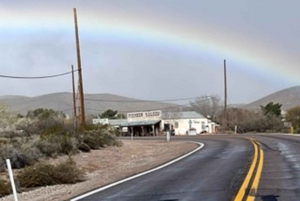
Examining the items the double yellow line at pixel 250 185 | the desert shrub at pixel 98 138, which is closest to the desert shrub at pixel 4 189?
the double yellow line at pixel 250 185

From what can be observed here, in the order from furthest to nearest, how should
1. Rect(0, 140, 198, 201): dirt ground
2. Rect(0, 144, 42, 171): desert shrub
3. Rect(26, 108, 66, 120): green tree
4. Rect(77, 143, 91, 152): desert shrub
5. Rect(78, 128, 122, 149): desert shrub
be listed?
Rect(26, 108, 66, 120): green tree → Rect(78, 128, 122, 149): desert shrub → Rect(77, 143, 91, 152): desert shrub → Rect(0, 144, 42, 171): desert shrub → Rect(0, 140, 198, 201): dirt ground

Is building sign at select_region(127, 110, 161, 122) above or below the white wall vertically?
above

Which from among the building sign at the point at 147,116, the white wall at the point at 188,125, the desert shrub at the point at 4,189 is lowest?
the desert shrub at the point at 4,189

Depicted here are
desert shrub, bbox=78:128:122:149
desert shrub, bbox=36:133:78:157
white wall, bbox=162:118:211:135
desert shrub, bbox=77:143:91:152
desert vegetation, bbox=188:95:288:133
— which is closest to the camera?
desert shrub, bbox=36:133:78:157

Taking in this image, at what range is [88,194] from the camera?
14773 millimetres

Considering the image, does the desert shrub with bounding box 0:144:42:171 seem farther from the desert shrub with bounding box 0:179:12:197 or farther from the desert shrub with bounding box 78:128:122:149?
the desert shrub with bounding box 78:128:122:149

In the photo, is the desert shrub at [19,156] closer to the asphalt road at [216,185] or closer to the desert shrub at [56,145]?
the desert shrub at [56,145]

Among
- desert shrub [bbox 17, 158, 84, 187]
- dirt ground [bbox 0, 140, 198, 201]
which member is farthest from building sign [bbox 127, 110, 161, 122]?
desert shrub [bbox 17, 158, 84, 187]

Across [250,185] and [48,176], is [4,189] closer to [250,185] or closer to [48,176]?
[48,176]

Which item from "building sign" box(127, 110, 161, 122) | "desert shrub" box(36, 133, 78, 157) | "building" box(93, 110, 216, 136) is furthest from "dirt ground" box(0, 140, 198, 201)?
"building sign" box(127, 110, 161, 122)

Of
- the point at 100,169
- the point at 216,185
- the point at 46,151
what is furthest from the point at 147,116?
the point at 216,185

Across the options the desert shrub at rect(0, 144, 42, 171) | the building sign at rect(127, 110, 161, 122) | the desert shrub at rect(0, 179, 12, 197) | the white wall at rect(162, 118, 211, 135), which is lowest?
the desert shrub at rect(0, 179, 12, 197)

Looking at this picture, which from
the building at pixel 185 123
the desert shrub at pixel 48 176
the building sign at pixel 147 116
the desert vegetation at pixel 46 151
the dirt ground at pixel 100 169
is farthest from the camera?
the building sign at pixel 147 116

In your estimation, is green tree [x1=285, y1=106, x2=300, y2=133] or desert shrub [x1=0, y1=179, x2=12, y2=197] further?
green tree [x1=285, y1=106, x2=300, y2=133]
